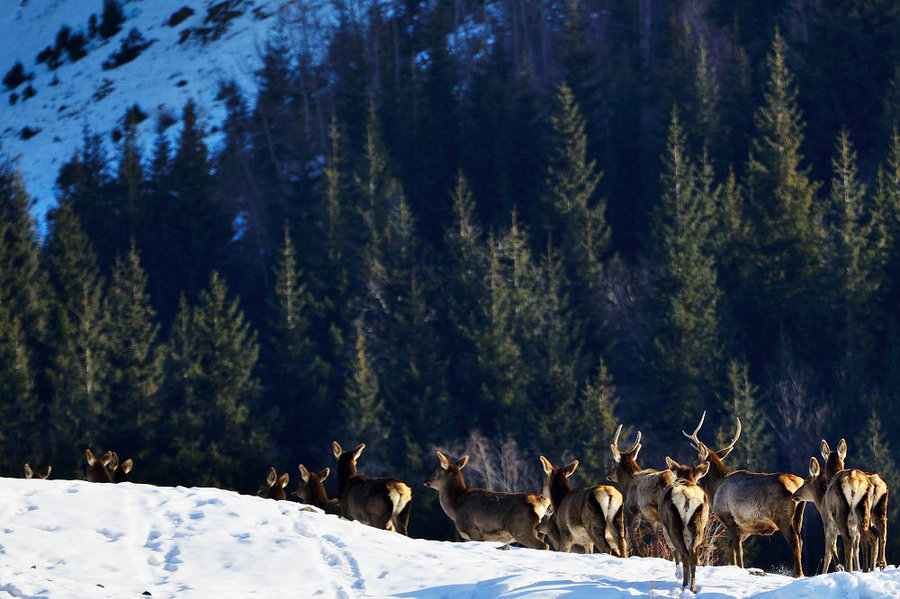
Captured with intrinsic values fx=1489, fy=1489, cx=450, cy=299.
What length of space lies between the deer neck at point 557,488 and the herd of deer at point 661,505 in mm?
14

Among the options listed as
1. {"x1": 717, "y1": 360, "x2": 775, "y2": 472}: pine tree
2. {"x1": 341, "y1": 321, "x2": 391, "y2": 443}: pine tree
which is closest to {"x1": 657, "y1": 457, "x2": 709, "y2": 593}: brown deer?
{"x1": 717, "y1": 360, "x2": 775, "y2": 472}: pine tree

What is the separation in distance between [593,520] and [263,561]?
449cm

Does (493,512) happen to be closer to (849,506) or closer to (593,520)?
(593,520)

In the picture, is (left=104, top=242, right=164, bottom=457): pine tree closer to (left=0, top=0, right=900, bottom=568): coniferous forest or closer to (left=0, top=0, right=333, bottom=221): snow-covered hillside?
(left=0, top=0, right=900, bottom=568): coniferous forest

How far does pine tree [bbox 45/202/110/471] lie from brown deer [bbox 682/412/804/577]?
52.3 m

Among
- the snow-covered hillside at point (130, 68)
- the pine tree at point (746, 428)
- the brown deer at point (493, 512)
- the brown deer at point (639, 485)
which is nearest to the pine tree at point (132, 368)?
the snow-covered hillside at point (130, 68)

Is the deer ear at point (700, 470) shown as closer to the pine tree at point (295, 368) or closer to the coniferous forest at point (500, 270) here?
the coniferous forest at point (500, 270)

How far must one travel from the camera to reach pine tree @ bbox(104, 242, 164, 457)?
7106 centimetres

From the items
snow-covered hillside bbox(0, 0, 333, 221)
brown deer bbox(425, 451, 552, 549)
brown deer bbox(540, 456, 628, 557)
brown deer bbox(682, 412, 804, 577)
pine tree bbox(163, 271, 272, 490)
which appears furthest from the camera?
snow-covered hillside bbox(0, 0, 333, 221)

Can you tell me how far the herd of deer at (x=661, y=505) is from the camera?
1681 cm

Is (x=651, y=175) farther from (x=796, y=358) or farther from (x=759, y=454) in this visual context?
(x=759, y=454)

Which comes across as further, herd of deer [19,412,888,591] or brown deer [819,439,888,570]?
brown deer [819,439,888,570]

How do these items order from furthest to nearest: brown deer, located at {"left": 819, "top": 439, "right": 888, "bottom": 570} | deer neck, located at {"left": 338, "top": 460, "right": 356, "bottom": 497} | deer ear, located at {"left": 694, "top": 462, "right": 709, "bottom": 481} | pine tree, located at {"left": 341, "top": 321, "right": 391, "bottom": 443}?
1. pine tree, located at {"left": 341, "top": 321, "right": 391, "bottom": 443}
2. deer neck, located at {"left": 338, "top": 460, "right": 356, "bottom": 497}
3. deer ear, located at {"left": 694, "top": 462, "right": 709, "bottom": 481}
4. brown deer, located at {"left": 819, "top": 439, "right": 888, "bottom": 570}

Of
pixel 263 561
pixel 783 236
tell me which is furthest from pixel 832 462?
pixel 783 236
